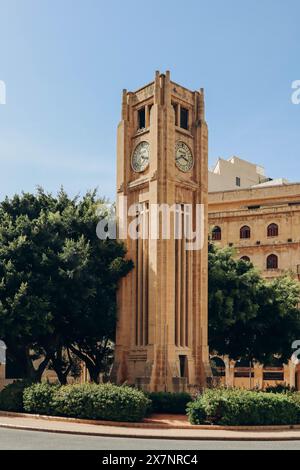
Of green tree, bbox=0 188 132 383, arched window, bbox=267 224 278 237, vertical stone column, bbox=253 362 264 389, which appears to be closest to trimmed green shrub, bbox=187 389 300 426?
green tree, bbox=0 188 132 383

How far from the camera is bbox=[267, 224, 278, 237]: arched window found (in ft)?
226

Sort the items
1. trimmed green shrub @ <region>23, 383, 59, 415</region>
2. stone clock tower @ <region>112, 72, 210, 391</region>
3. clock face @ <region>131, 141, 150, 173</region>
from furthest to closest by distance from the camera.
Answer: clock face @ <region>131, 141, 150, 173</region> → stone clock tower @ <region>112, 72, 210, 391</region> → trimmed green shrub @ <region>23, 383, 59, 415</region>

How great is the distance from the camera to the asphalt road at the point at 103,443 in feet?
67.2

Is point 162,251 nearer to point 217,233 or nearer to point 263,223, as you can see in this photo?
point 263,223

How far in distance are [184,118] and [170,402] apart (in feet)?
60.3

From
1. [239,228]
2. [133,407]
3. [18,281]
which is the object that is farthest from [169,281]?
[239,228]

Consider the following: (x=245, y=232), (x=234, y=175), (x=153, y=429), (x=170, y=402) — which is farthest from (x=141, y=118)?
(x=234, y=175)

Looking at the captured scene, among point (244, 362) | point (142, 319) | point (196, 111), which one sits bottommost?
point (244, 362)

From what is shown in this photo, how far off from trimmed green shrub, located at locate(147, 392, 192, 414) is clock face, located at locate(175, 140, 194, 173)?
46.8 ft

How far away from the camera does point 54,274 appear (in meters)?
36.8

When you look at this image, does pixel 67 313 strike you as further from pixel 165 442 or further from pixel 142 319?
pixel 165 442

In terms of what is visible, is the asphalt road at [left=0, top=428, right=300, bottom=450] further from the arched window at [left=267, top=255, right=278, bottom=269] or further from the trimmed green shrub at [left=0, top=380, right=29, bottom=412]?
the arched window at [left=267, top=255, right=278, bottom=269]

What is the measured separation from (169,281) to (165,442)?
16.0m
